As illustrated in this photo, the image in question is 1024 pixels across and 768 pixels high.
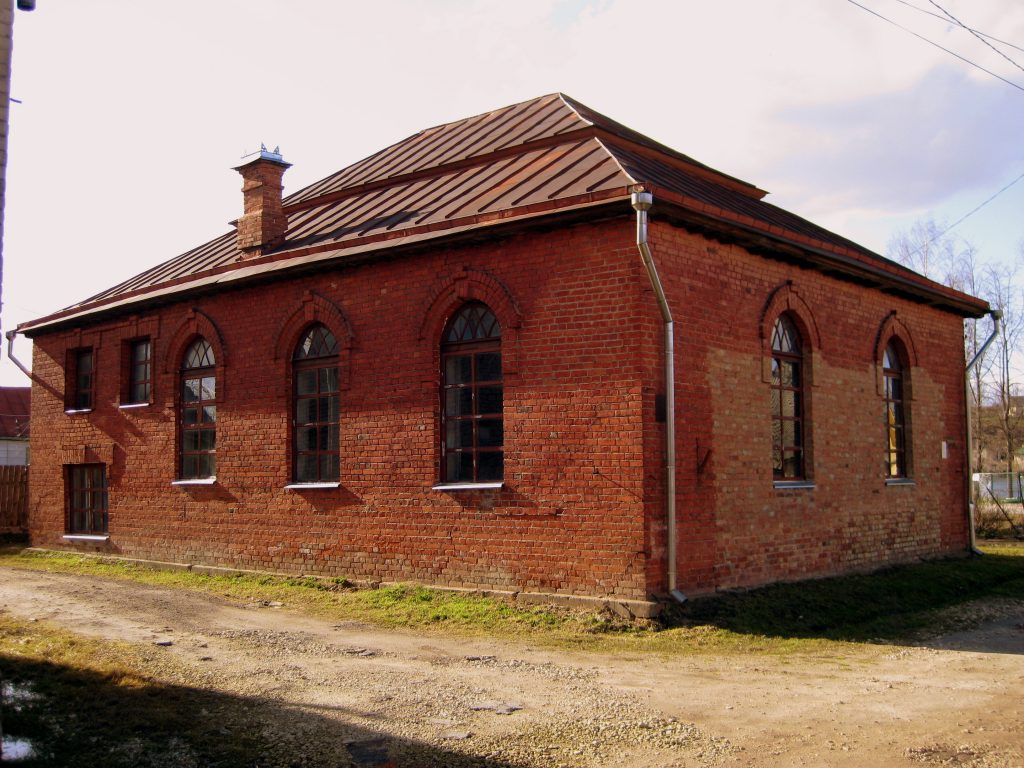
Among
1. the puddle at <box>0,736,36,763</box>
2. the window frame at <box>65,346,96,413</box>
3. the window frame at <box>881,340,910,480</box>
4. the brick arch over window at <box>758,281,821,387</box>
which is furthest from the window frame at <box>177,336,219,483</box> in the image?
the window frame at <box>881,340,910,480</box>

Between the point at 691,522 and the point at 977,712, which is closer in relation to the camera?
the point at 977,712

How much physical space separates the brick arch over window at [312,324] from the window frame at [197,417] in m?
1.57

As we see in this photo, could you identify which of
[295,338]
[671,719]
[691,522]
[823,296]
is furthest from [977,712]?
[295,338]

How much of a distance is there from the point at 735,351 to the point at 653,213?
2.19 m

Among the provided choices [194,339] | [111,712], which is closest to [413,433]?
[194,339]

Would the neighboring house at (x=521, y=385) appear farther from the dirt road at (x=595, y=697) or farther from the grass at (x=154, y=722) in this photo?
the grass at (x=154, y=722)

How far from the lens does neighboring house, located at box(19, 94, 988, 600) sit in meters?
10.5

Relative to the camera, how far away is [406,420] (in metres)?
12.1

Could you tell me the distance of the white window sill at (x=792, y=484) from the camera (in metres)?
12.1

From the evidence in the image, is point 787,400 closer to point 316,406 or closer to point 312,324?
point 316,406

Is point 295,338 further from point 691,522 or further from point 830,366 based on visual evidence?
point 830,366

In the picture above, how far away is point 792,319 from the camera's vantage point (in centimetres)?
1291

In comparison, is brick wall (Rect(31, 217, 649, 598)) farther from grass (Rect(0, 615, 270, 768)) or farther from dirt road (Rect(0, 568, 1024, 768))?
grass (Rect(0, 615, 270, 768))

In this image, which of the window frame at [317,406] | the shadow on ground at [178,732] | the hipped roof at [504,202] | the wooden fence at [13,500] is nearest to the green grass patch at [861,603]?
the hipped roof at [504,202]
